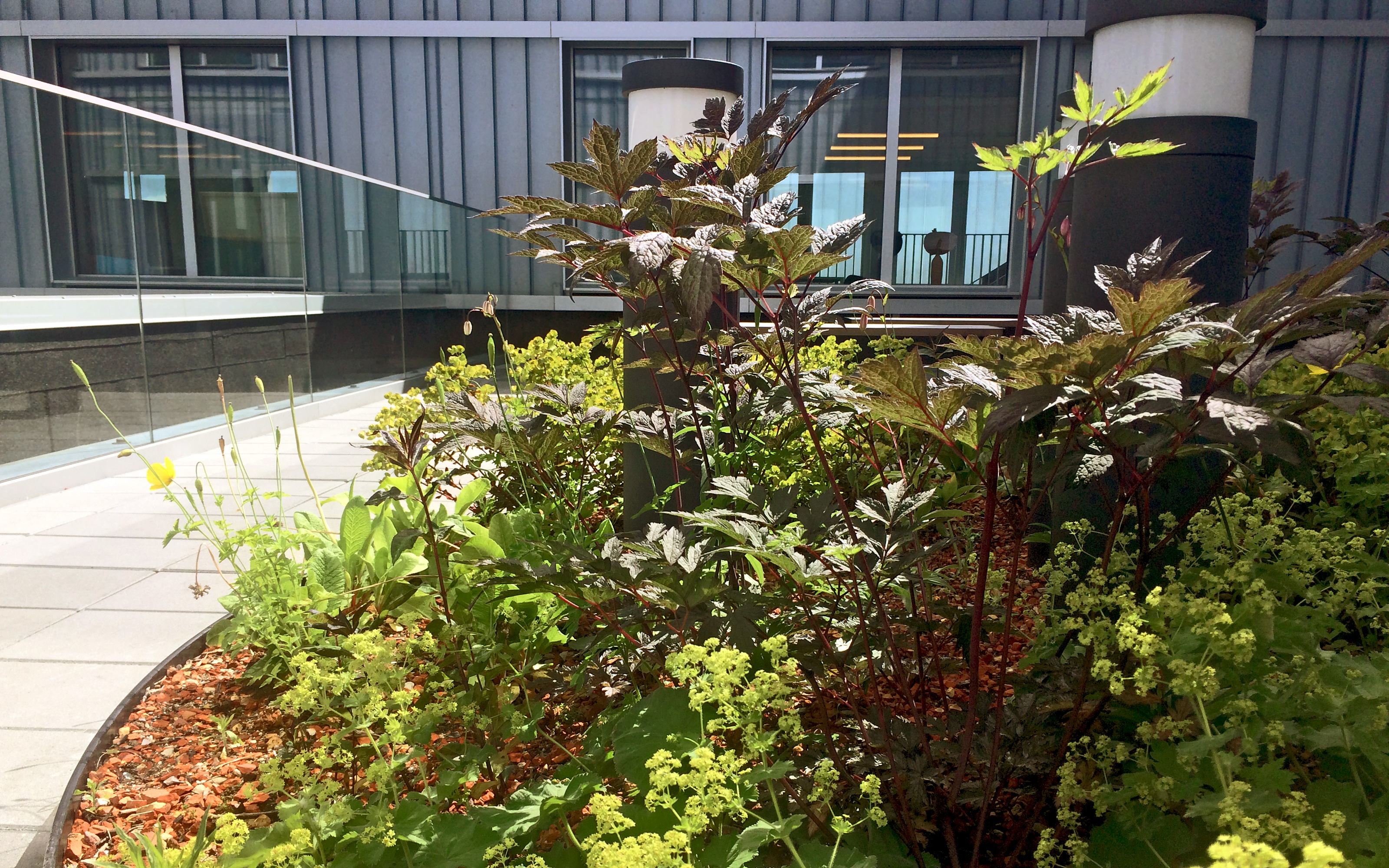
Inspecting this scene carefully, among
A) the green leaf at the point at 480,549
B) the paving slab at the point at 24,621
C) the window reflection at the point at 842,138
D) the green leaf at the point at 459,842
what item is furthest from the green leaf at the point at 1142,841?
the window reflection at the point at 842,138

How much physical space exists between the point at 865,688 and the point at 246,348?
167 inches

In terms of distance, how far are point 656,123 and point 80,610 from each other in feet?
6.93

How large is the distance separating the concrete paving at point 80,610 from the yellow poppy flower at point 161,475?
0.35 meters

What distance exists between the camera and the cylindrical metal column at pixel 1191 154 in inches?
63.1

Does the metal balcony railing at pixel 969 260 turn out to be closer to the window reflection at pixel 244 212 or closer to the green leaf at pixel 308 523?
the window reflection at pixel 244 212

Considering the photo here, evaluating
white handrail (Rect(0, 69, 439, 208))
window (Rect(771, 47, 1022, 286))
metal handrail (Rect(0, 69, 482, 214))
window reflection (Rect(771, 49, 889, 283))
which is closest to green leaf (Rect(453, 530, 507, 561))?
metal handrail (Rect(0, 69, 482, 214))

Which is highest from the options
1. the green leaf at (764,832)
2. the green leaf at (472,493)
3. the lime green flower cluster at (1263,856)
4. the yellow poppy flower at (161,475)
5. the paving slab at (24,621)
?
the lime green flower cluster at (1263,856)

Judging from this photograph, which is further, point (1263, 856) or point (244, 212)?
point (244, 212)

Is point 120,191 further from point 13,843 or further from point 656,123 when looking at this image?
point 13,843

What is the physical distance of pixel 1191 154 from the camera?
1.61 metres

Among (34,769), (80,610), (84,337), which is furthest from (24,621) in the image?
(84,337)

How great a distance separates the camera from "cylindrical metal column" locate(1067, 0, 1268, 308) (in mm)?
1604

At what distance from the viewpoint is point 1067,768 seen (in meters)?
0.84

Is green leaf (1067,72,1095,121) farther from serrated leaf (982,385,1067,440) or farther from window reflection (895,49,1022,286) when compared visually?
window reflection (895,49,1022,286)
